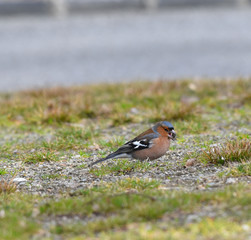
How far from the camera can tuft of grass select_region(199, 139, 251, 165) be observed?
20.1 ft

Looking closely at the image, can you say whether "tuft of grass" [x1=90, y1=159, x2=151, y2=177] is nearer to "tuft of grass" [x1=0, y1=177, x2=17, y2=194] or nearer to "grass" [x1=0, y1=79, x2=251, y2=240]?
"grass" [x1=0, y1=79, x2=251, y2=240]

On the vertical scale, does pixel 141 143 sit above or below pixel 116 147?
above

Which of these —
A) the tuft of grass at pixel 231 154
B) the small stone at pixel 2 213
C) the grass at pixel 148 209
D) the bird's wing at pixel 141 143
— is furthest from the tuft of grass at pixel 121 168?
the small stone at pixel 2 213

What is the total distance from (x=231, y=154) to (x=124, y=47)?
31.1ft

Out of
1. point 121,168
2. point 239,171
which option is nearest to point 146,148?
point 121,168

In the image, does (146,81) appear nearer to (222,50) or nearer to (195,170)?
(222,50)

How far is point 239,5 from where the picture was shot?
17.6 m

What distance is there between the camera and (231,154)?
6.14 meters

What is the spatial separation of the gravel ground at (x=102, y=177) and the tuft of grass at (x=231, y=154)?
0.34ft

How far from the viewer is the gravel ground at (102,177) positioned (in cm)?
561

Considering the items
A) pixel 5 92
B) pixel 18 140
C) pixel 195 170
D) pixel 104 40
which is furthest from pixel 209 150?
pixel 104 40

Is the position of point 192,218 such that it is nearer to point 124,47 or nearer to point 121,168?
point 121,168

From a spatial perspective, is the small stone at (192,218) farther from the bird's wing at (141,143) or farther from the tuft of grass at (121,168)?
the bird's wing at (141,143)

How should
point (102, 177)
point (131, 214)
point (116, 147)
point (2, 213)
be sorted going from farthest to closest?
point (116, 147) → point (102, 177) → point (2, 213) → point (131, 214)
